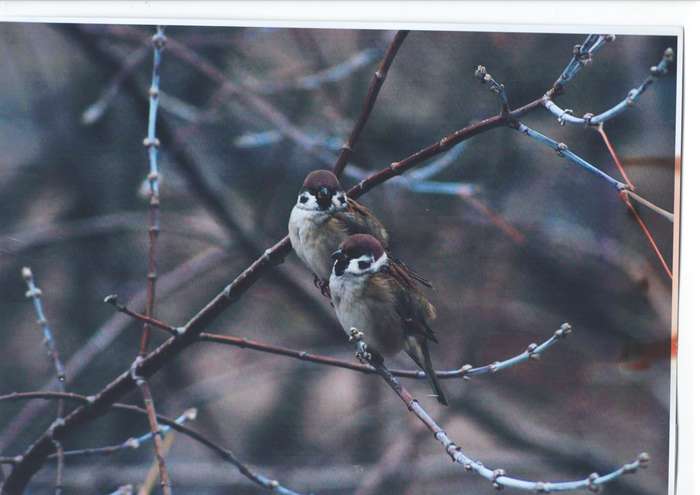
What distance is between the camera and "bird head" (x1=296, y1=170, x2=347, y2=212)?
1358 millimetres

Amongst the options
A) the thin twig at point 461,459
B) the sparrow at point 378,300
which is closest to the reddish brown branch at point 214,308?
the sparrow at point 378,300

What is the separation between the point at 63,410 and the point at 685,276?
1249 millimetres

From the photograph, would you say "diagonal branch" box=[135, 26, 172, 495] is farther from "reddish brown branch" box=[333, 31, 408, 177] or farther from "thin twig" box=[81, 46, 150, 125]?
"reddish brown branch" box=[333, 31, 408, 177]

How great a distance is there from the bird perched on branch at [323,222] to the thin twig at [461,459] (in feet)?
0.57

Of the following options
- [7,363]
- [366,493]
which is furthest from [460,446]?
[7,363]

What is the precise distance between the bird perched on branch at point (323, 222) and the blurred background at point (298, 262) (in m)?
0.02

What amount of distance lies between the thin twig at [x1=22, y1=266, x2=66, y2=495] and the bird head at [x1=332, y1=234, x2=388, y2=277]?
1.84 feet

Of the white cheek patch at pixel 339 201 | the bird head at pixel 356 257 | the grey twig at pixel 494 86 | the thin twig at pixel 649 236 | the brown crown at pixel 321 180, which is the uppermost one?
the grey twig at pixel 494 86

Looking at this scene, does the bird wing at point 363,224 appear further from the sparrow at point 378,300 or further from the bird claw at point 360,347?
the bird claw at point 360,347

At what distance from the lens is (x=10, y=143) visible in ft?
4.45

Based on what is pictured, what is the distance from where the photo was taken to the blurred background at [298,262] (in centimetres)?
136

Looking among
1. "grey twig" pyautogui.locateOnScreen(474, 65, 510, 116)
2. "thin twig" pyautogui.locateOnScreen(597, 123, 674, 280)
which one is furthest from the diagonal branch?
"thin twig" pyautogui.locateOnScreen(597, 123, 674, 280)

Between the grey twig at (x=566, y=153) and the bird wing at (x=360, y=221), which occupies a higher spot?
the grey twig at (x=566, y=153)

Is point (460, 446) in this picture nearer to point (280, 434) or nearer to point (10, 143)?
point (280, 434)
